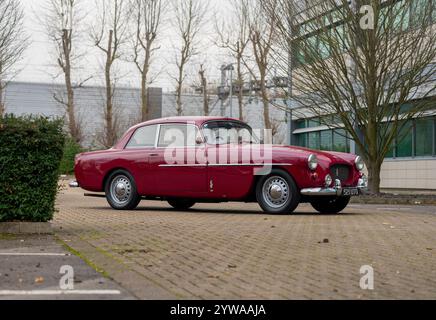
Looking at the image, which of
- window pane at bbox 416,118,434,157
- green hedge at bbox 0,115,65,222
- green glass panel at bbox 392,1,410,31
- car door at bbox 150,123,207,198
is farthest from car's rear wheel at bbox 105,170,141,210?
window pane at bbox 416,118,434,157

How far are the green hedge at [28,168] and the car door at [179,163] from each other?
4.48 m

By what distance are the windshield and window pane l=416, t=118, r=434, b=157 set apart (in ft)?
44.7

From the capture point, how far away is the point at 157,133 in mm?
13531

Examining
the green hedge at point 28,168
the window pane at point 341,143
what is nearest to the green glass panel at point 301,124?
the window pane at point 341,143

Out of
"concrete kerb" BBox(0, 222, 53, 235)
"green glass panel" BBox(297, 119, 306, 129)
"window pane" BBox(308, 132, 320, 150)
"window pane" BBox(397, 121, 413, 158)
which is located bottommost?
"concrete kerb" BBox(0, 222, 53, 235)

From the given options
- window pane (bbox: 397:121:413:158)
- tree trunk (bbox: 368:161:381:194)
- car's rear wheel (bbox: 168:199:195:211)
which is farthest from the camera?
window pane (bbox: 397:121:413:158)

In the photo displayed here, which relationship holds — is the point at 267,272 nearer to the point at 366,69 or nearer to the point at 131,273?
the point at 131,273

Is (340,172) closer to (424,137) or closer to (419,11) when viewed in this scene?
(419,11)

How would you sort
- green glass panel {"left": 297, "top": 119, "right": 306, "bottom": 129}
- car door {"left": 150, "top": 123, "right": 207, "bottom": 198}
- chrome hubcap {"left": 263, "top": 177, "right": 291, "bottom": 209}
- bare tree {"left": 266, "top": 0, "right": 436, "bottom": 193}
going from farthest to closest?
green glass panel {"left": 297, "top": 119, "right": 306, "bottom": 129} < bare tree {"left": 266, "top": 0, "right": 436, "bottom": 193} < car door {"left": 150, "top": 123, "right": 207, "bottom": 198} < chrome hubcap {"left": 263, "top": 177, "right": 291, "bottom": 209}

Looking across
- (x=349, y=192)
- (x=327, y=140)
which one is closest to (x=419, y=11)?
(x=349, y=192)

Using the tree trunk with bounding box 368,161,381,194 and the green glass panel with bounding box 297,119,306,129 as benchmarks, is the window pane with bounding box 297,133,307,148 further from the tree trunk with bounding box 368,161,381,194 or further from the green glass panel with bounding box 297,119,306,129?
the tree trunk with bounding box 368,161,381,194

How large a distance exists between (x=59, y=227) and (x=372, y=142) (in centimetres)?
1093

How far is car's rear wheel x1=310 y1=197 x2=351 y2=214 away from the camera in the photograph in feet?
42.3
